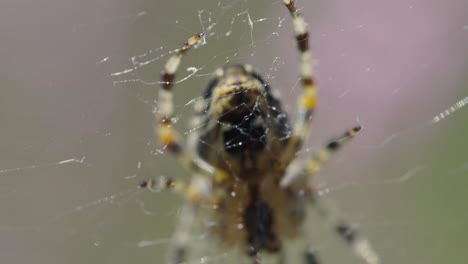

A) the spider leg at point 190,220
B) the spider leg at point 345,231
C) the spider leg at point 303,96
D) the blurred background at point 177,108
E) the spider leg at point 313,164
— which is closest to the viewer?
the spider leg at point 303,96

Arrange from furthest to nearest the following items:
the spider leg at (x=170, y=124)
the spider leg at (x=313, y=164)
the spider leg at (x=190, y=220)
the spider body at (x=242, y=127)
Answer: the spider leg at (x=190, y=220)
the spider leg at (x=313, y=164)
the spider leg at (x=170, y=124)
the spider body at (x=242, y=127)

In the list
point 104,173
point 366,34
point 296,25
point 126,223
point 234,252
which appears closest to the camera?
point 296,25

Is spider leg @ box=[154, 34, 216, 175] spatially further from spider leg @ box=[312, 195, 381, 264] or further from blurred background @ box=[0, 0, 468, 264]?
spider leg @ box=[312, 195, 381, 264]

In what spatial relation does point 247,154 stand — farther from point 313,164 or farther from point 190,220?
point 190,220

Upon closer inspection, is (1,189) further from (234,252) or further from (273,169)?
(273,169)

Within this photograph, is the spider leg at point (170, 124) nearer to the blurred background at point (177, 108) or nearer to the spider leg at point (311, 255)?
the blurred background at point (177, 108)

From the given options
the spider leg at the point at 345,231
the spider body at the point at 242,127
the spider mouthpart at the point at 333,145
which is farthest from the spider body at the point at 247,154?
the spider leg at the point at 345,231

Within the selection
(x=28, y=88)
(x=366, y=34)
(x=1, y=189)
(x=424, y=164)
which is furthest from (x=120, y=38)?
(x=424, y=164)

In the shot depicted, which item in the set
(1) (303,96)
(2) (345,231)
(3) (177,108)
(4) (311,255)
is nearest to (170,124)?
(3) (177,108)
